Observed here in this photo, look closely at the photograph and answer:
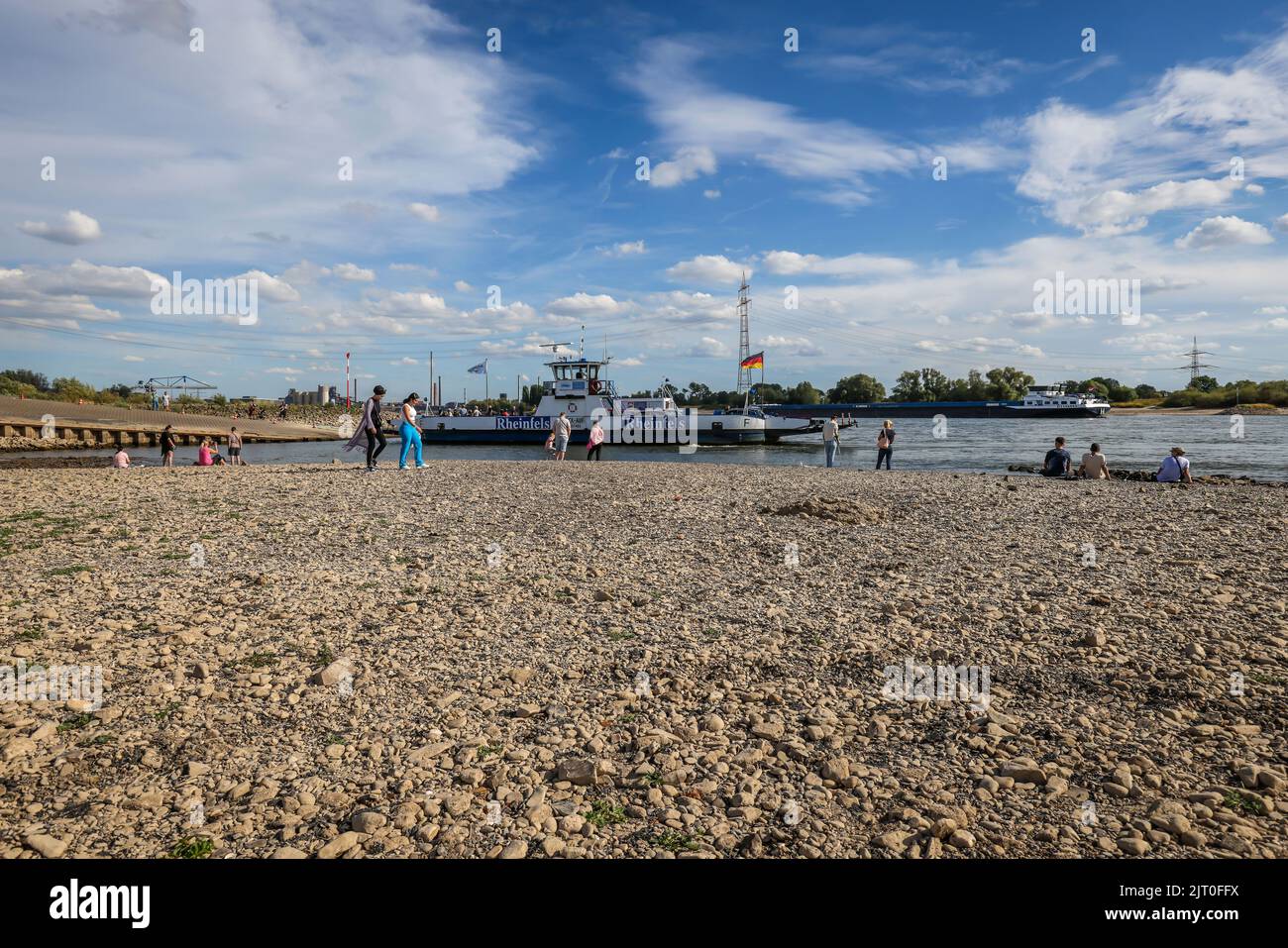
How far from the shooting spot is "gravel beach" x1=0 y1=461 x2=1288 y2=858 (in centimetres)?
397

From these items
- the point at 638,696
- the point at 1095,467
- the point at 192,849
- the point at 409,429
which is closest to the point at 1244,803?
the point at 638,696

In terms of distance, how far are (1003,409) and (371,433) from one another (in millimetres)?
127813

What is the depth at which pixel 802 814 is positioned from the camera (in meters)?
4.09

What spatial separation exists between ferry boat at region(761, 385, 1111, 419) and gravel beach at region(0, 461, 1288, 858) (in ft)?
306

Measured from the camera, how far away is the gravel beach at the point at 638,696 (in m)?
3.97

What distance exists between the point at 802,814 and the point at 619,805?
1.07m

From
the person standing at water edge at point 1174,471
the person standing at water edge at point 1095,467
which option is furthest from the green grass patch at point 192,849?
the person standing at water edge at point 1174,471

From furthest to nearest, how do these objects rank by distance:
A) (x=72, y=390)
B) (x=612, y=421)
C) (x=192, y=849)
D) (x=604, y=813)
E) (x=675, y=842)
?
(x=72, y=390)
(x=612, y=421)
(x=604, y=813)
(x=675, y=842)
(x=192, y=849)

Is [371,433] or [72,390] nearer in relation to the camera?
[371,433]

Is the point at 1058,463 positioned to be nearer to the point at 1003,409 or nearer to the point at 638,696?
the point at 638,696

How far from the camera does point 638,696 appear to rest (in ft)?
18.7

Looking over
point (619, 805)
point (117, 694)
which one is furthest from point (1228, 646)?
point (117, 694)

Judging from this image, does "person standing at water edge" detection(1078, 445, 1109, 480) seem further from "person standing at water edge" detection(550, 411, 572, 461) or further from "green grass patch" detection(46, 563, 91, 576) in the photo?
"green grass patch" detection(46, 563, 91, 576)

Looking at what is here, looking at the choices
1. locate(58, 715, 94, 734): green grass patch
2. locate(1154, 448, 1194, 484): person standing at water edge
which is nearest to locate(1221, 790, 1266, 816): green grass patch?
locate(58, 715, 94, 734): green grass patch
